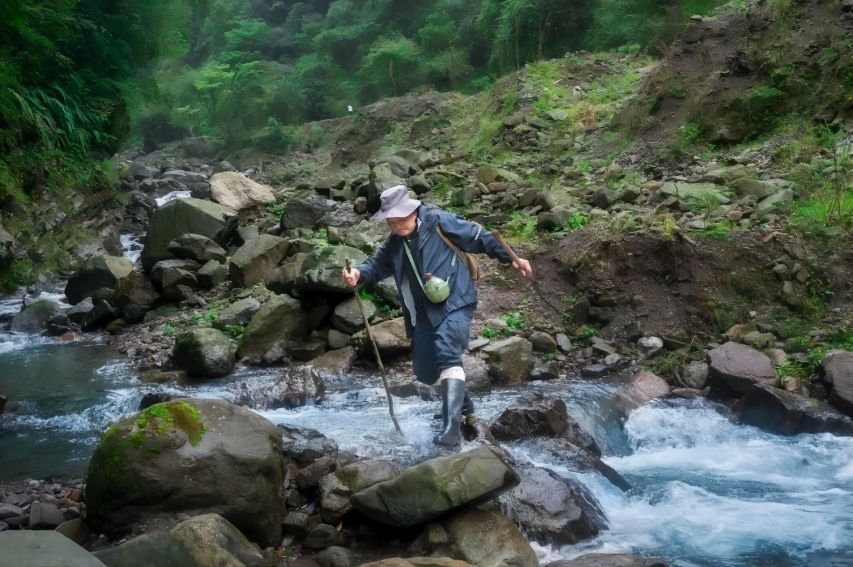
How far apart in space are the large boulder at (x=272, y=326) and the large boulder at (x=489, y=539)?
525 centimetres

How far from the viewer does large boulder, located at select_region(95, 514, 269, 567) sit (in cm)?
386

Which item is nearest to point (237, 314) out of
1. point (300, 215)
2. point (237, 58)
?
point (300, 215)

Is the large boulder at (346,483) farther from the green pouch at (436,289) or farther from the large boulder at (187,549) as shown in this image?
the green pouch at (436,289)

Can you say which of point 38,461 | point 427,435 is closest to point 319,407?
point 427,435

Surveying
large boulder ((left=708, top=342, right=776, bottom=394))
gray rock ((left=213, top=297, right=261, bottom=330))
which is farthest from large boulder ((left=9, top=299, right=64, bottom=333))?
large boulder ((left=708, top=342, right=776, bottom=394))

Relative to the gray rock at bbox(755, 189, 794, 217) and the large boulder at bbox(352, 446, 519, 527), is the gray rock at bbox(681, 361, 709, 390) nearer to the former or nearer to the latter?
the gray rock at bbox(755, 189, 794, 217)

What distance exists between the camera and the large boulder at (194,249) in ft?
41.9

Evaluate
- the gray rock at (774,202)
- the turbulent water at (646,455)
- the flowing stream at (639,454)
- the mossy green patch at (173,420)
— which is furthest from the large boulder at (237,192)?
the mossy green patch at (173,420)

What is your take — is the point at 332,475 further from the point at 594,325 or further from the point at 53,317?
the point at 53,317

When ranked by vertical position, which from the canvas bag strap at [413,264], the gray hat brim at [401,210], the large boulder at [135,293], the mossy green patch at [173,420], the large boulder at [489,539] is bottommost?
the large boulder at [135,293]

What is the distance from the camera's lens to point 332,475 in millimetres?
5086

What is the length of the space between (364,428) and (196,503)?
7.76ft

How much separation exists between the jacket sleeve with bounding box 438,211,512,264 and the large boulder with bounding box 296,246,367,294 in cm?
362

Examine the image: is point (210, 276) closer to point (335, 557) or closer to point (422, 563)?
point (335, 557)
